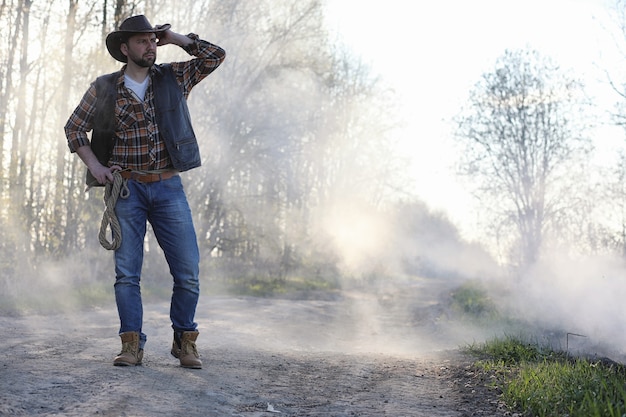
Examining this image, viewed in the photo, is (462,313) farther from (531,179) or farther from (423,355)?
(531,179)

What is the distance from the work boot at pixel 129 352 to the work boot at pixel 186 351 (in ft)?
0.92

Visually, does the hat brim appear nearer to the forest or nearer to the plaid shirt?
the plaid shirt

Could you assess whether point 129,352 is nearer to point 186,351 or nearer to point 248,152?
point 186,351

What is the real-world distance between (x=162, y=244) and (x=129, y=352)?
80 centimetres

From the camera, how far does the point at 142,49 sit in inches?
192

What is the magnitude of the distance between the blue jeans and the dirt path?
1.22 feet

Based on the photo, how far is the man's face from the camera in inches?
191

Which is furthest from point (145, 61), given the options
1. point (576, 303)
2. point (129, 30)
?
point (576, 303)

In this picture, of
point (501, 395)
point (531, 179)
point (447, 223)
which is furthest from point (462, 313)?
point (447, 223)

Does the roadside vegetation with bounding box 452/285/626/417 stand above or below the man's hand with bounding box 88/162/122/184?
below

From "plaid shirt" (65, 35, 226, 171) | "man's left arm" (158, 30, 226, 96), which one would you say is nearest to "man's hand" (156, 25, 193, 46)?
"man's left arm" (158, 30, 226, 96)

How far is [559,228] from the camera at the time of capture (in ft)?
92.5

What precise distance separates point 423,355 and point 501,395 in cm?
249

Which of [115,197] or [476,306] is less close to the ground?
[115,197]
